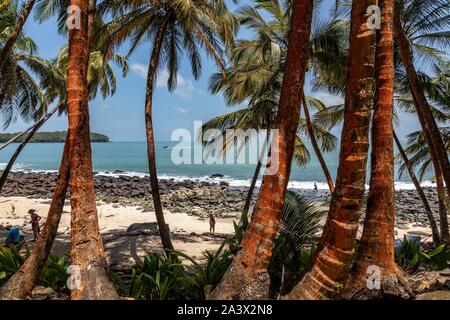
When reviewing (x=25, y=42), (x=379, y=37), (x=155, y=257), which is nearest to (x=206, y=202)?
(x=25, y=42)

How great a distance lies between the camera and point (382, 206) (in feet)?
13.5

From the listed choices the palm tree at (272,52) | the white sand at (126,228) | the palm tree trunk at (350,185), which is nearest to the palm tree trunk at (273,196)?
the palm tree trunk at (350,185)

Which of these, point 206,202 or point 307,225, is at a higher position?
point 307,225

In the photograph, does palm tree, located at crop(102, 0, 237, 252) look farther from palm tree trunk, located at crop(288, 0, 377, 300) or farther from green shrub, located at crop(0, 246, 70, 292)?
palm tree trunk, located at crop(288, 0, 377, 300)

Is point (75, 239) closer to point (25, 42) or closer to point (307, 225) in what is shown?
point (307, 225)

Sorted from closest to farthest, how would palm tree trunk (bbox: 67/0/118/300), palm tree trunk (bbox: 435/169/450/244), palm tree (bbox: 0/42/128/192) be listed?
1. palm tree trunk (bbox: 67/0/118/300)
2. palm tree trunk (bbox: 435/169/450/244)
3. palm tree (bbox: 0/42/128/192)

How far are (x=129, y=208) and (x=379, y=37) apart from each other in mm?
22198

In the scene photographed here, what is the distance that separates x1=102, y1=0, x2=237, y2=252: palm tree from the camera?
8.66m

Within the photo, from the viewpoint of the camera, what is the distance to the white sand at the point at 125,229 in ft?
34.8

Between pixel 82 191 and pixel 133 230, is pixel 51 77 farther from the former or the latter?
pixel 82 191

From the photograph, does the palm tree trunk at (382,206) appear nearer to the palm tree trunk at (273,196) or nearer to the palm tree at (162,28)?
the palm tree trunk at (273,196)

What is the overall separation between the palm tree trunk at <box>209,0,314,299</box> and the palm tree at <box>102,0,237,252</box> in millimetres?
4673

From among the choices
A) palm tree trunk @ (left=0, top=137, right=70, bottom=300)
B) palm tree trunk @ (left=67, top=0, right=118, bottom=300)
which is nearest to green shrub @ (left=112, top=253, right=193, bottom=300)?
palm tree trunk @ (left=67, top=0, right=118, bottom=300)

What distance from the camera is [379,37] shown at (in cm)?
440
